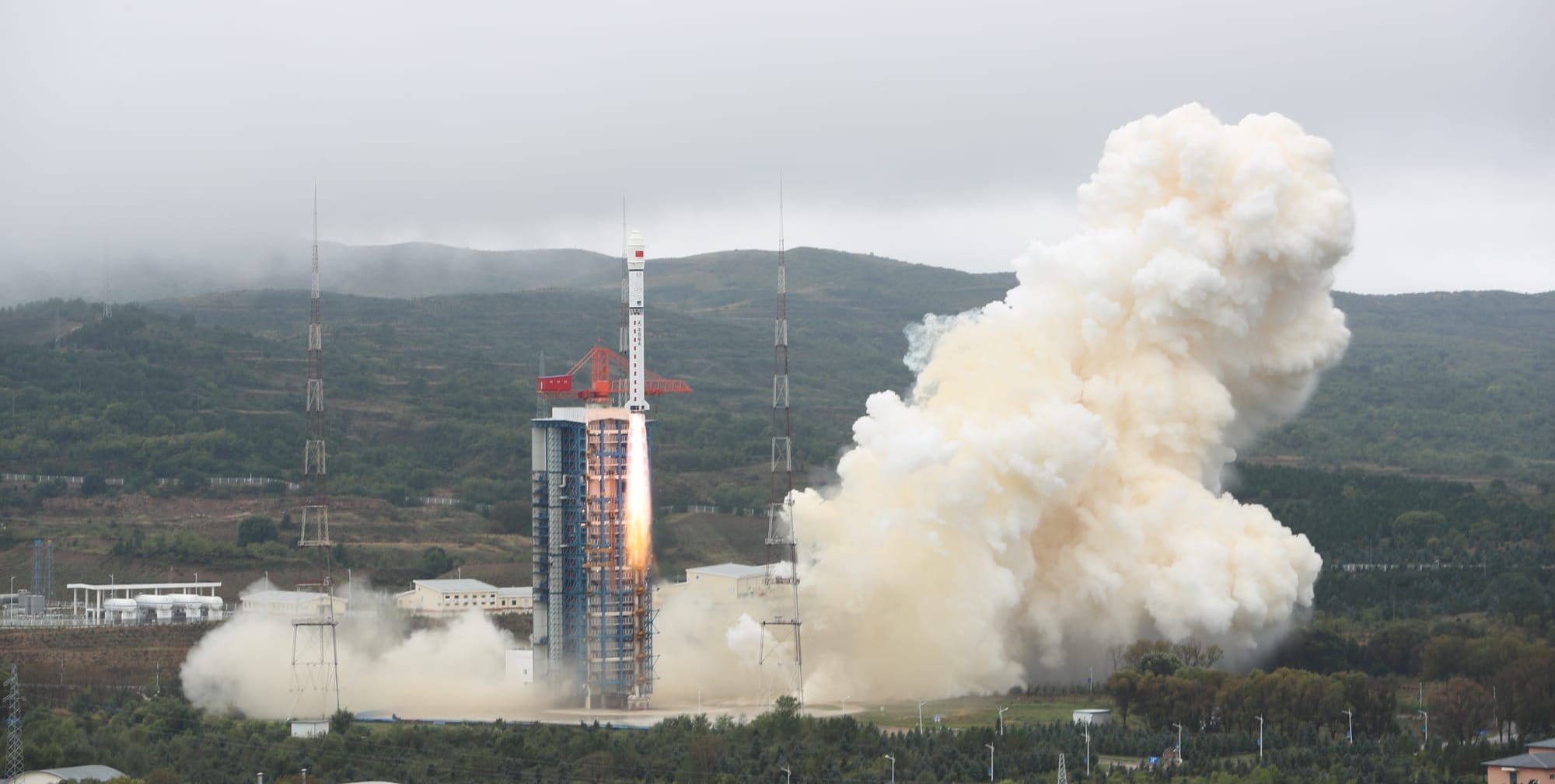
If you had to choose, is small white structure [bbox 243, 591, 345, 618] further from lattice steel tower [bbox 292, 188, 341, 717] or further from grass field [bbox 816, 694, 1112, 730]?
grass field [bbox 816, 694, 1112, 730]

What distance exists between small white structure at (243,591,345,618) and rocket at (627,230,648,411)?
11.7m

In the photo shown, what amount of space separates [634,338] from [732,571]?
15988mm

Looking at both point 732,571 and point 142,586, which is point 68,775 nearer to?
point 732,571

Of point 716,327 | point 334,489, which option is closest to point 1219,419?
point 334,489

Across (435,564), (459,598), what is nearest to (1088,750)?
(459,598)

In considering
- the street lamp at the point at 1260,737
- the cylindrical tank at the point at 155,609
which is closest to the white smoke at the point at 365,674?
the cylindrical tank at the point at 155,609

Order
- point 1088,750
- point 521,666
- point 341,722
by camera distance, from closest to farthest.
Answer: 1. point 1088,750
2. point 341,722
3. point 521,666

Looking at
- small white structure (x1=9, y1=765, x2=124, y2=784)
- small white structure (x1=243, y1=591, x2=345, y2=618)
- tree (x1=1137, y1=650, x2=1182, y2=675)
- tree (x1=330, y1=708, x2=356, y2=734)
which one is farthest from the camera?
small white structure (x1=243, y1=591, x2=345, y2=618)

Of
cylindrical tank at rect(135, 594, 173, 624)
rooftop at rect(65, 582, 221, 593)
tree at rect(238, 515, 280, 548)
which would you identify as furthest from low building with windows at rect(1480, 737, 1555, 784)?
tree at rect(238, 515, 280, 548)

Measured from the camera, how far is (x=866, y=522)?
207 feet

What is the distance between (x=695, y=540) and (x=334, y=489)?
26019mm

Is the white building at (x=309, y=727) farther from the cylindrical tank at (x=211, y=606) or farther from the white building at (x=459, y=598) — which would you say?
the cylindrical tank at (x=211, y=606)

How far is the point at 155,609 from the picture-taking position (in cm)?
8094

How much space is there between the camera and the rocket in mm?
62562
